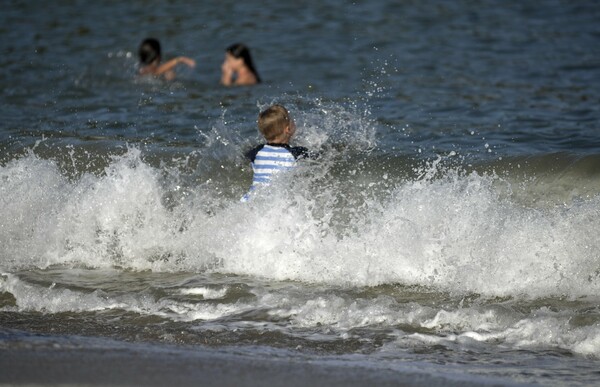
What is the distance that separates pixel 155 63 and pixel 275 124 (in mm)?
6997

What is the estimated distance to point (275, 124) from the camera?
8.32 metres

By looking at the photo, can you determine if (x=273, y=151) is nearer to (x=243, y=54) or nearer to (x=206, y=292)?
(x=206, y=292)

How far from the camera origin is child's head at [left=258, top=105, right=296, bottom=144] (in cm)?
831

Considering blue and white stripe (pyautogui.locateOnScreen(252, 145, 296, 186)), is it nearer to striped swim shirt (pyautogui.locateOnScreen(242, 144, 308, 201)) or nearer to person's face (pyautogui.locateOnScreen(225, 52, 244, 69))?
striped swim shirt (pyautogui.locateOnScreen(242, 144, 308, 201))

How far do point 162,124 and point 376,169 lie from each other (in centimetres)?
308

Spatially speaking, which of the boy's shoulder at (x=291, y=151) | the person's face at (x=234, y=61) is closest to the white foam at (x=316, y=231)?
the boy's shoulder at (x=291, y=151)

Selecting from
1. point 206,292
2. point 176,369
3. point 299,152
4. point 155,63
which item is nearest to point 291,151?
point 299,152

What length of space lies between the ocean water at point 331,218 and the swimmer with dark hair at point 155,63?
228 millimetres

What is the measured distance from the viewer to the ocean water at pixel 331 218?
6.28 meters

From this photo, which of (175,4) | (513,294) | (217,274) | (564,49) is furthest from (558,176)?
(175,4)

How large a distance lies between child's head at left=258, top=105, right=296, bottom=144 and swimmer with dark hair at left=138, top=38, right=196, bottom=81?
6.30 m

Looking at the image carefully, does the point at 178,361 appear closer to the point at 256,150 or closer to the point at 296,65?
the point at 256,150

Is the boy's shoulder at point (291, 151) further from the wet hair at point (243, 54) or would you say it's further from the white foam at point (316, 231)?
the wet hair at point (243, 54)

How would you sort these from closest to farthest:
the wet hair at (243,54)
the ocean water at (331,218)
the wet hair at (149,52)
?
the ocean water at (331,218), the wet hair at (243,54), the wet hair at (149,52)
